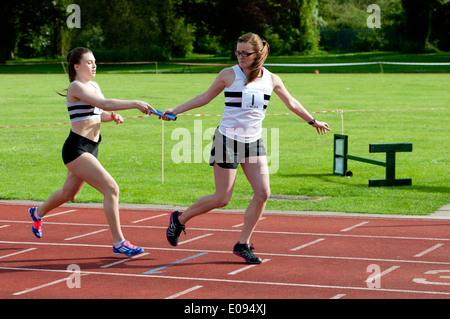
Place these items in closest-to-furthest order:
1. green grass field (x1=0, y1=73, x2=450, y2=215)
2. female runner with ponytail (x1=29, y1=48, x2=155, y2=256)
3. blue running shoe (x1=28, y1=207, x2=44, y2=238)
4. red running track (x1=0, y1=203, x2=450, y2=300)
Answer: red running track (x1=0, y1=203, x2=450, y2=300), female runner with ponytail (x1=29, y1=48, x2=155, y2=256), blue running shoe (x1=28, y1=207, x2=44, y2=238), green grass field (x1=0, y1=73, x2=450, y2=215)

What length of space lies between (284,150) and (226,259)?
10.8 meters

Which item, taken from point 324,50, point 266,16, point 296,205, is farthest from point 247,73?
point 324,50

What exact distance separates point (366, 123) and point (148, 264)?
17959mm

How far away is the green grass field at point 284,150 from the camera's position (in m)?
12.6

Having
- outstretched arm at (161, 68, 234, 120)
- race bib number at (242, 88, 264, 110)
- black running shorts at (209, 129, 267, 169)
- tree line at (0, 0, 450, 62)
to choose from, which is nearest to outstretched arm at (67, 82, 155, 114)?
outstretched arm at (161, 68, 234, 120)

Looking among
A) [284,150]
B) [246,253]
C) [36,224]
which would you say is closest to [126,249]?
[246,253]

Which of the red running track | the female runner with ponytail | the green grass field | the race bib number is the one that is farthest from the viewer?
the green grass field

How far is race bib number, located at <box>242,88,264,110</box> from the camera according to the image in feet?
25.6

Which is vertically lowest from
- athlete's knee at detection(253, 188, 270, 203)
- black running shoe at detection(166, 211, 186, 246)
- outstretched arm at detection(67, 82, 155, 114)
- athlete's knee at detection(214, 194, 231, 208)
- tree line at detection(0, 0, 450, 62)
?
black running shoe at detection(166, 211, 186, 246)

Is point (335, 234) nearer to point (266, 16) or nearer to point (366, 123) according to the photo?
point (366, 123)

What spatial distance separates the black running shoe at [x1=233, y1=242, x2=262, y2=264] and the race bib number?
1.41 meters

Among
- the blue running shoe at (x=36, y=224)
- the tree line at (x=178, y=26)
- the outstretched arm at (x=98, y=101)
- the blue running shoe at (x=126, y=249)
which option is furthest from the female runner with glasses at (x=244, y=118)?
the tree line at (x=178, y=26)

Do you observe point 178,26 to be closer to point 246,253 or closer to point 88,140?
point 88,140

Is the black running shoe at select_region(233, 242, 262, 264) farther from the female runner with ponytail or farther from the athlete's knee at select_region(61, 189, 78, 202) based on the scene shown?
the athlete's knee at select_region(61, 189, 78, 202)
